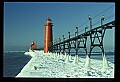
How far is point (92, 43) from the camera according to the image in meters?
8.22

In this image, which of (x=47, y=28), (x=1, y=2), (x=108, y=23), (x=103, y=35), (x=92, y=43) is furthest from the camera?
(x=47, y=28)

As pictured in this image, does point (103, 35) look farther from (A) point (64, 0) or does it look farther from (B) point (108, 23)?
(A) point (64, 0)

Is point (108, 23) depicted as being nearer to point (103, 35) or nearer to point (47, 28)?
point (103, 35)

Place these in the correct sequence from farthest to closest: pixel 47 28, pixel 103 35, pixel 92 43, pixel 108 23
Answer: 1. pixel 47 28
2. pixel 92 43
3. pixel 103 35
4. pixel 108 23

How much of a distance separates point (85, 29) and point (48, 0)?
18.3ft

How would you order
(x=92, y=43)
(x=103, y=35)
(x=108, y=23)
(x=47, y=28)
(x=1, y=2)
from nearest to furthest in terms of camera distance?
1. (x=1, y=2)
2. (x=108, y=23)
3. (x=103, y=35)
4. (x=92, y=43)
5. (x=47, y=28)

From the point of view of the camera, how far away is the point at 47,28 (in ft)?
68.1
